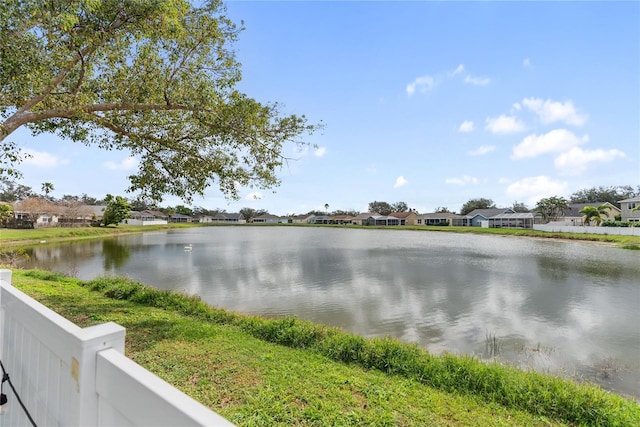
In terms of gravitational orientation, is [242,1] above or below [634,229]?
above

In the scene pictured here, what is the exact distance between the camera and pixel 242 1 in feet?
24.6

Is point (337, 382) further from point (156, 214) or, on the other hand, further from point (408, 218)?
point (156, 214)

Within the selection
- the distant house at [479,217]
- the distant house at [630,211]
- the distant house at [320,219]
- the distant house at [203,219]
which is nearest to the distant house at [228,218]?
the distant house at [203,219]

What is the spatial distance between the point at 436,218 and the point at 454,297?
226 feet

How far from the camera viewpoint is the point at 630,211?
1806 inches

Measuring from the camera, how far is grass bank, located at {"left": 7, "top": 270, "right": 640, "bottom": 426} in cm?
342

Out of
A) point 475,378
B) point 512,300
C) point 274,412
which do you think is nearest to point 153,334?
point 274,412

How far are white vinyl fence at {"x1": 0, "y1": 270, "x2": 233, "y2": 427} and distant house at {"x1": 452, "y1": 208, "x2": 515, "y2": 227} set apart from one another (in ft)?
233

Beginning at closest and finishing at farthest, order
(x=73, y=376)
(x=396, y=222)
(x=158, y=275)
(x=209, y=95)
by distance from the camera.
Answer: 1. (x=73, y=376)
2. (x=209, y=95)
3. (x=158, y=275)
4. (x=396, y=222)

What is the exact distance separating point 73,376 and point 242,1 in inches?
330

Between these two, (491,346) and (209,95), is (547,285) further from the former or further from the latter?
(209,95)

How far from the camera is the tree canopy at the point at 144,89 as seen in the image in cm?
508

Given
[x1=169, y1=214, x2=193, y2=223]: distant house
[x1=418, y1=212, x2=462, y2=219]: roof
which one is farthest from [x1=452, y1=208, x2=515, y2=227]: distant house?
[x1=169, y1=214, x2=193, y2=223]: distant house

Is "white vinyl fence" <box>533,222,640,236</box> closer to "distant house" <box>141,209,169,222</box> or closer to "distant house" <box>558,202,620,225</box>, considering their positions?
"distant house" <box>558,202,620,225</box>
